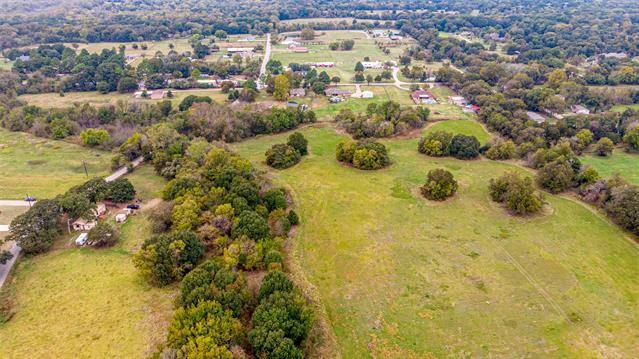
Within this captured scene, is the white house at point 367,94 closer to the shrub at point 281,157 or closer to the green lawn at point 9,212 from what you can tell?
the shrub at point 281,157

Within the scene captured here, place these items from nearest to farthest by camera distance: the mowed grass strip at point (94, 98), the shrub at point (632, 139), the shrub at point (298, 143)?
the shrub at point (298, 143), the shrub at point (632, 139), the mowed grass strip at point (94, 98)

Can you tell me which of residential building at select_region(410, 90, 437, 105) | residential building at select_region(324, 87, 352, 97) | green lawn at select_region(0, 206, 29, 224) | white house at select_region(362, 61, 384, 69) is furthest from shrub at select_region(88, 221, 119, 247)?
white house at select_region(362, 61, 384, 69)

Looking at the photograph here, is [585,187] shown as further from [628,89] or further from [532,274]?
[628,89]

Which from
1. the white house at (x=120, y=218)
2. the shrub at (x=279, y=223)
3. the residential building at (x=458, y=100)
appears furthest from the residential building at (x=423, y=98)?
the white house at (x=120, y=218)

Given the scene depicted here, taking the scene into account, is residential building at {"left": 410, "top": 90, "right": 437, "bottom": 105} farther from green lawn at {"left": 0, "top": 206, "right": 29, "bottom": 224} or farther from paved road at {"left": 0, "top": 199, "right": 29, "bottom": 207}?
green lawn at {"left": 0, "top": 206, "right": 29, "bottom": 224}

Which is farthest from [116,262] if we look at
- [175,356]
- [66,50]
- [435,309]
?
[66,50]

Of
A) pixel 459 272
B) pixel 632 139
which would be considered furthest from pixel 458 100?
pixel 459 272
